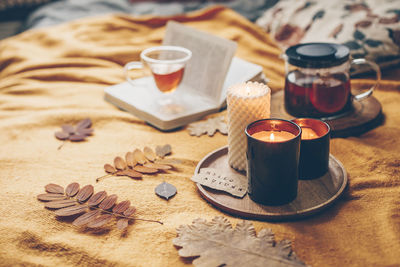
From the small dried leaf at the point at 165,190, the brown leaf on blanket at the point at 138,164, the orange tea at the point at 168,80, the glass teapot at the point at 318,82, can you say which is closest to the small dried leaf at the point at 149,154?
the brown leaf on blanket at the point at 138,164

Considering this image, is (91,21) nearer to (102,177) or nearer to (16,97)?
(16,97)

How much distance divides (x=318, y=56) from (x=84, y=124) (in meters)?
0.55

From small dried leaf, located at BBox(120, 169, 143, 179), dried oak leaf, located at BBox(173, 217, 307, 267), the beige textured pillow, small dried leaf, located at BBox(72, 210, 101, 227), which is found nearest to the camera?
dried oak leaf, located at BBox(173, 217, 307, 267)

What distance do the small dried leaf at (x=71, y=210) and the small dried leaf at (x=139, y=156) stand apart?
161 mm

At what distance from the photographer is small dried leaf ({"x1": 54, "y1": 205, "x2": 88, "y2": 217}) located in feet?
2.23

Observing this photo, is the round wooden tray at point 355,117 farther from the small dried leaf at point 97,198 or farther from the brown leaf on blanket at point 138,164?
the small dried leaf at point 97,198

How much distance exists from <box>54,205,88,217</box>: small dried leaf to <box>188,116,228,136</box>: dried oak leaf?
322 mm

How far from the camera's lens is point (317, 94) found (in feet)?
2.85

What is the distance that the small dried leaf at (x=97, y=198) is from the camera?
2.30ft

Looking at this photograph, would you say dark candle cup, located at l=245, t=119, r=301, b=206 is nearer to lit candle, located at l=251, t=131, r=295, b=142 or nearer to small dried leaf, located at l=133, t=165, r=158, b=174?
lit candle, located at l=251, t=131, r=295, b=142

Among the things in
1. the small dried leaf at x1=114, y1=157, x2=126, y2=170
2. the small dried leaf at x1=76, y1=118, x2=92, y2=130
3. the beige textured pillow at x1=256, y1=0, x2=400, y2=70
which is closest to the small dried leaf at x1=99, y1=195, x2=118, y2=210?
the small dried leaf at x1=114, y1=157, x2=126, y2=170

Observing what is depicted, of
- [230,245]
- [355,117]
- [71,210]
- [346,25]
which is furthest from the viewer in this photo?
[346,25]

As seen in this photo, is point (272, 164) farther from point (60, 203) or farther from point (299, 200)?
point (60, 203)

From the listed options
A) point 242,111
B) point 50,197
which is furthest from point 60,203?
point 242,111
